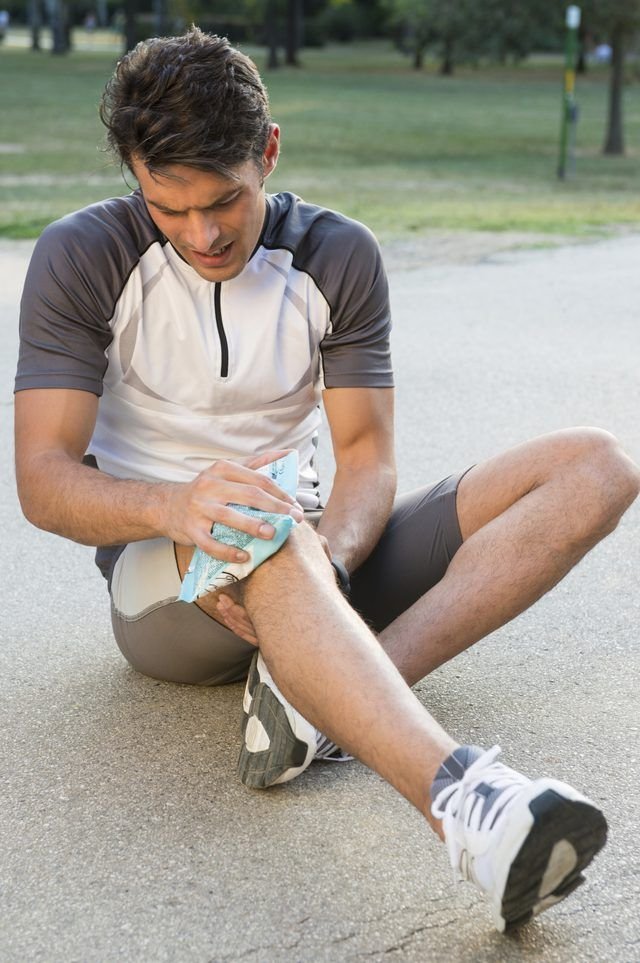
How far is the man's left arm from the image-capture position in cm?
331

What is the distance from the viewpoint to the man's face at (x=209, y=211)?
9.87ft

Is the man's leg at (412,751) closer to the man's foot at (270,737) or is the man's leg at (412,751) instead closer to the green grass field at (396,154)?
the man's foot at (270,737)

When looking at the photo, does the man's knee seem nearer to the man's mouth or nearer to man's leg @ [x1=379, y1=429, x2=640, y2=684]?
man's leg @ [x1=379, y1=429, x2=640, y2=684]

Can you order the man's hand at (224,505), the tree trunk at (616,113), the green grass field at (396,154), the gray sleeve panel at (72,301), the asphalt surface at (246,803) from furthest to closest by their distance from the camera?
the tree trunk at (616,113), the green grass field at (396,154), the gray sleeve panel at (72,301), the man's hand at (224,505), the asphalt surface at (246,803)

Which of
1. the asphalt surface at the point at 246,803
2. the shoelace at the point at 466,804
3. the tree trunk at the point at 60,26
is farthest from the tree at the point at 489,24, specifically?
the tree trunk at the point at 60,26

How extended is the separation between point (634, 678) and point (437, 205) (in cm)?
1227

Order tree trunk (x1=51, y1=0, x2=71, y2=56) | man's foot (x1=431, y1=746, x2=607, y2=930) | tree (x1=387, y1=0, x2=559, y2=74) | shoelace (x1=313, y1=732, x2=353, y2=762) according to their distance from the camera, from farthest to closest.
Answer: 1. tree trunk (x1=51, y1=0, x2=71, y2=56)
2. tree (x1=387, y1=0, x2=559, y2=74)
3. shoelace (x1=313, y1=732, x2=353, y2=762)
4. man's foot (x1=431, y1=746, x2=607, y2=930)

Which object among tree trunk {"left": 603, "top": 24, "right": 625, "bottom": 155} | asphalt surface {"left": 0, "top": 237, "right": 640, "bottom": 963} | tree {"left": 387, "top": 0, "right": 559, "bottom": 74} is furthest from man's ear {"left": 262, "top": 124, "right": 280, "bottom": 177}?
tree trunk {"left": 603, "top": 24, "right": 625, "bottom": 155}

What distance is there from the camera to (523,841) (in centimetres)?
229

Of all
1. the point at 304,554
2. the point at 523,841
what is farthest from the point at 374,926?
the point at 304,554

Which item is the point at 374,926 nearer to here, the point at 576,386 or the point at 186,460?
the point at 186,460

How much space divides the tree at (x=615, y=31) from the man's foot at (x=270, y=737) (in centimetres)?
2262

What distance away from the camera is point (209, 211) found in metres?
3.07

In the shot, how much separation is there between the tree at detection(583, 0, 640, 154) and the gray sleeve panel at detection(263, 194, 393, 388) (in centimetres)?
2171
